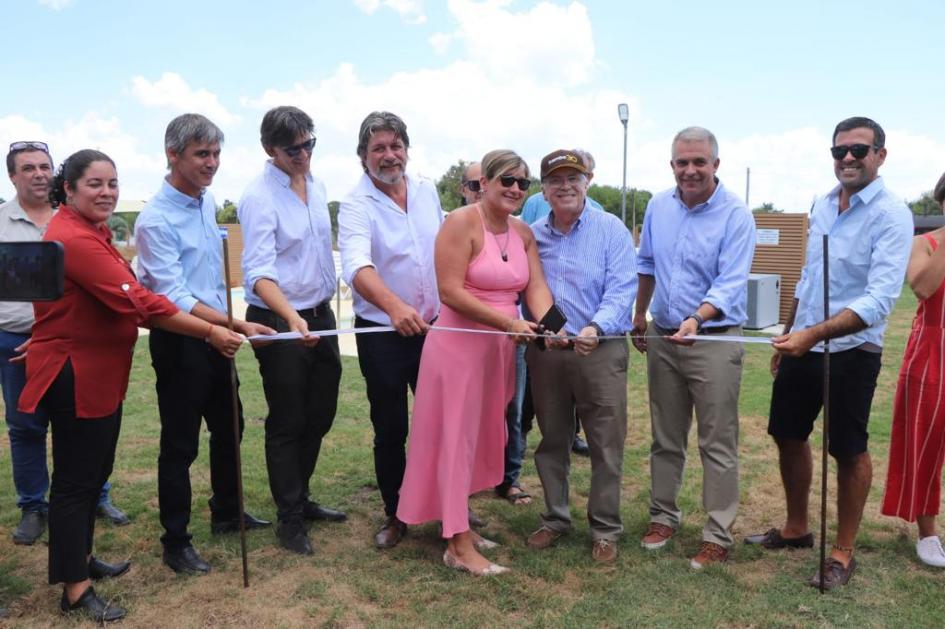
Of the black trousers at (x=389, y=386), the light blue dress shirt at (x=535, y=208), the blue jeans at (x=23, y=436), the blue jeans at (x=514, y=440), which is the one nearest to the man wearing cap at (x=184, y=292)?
the black trousers at (x=389, y=386)

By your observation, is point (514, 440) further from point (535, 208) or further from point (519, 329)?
point (535, 208)

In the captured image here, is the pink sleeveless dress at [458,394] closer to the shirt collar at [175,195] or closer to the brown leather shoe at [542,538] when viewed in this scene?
the brown leather shoe at [542,538]

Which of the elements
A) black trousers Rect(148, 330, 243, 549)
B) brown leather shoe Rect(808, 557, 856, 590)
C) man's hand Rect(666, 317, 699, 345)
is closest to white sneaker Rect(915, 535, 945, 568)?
brown leather shoe Rect(808, 557, 856, 590)

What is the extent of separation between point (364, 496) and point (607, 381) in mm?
2127

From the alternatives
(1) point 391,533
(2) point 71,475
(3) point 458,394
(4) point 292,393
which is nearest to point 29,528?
(2) point 71,475

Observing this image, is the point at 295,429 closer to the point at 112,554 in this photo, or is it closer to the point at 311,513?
the point at 311,513

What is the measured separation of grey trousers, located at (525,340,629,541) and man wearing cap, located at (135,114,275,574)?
5.02ft

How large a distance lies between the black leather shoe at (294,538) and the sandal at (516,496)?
1.45m

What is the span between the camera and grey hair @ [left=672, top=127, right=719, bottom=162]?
399 cm

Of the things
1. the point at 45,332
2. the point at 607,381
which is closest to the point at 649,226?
the point at 607,381

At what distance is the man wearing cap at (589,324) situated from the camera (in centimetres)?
401

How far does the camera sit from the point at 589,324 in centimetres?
409

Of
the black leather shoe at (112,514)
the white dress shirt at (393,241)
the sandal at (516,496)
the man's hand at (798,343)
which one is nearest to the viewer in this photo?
the man's hand at (798,343)

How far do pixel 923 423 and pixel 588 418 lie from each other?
5.89ft
